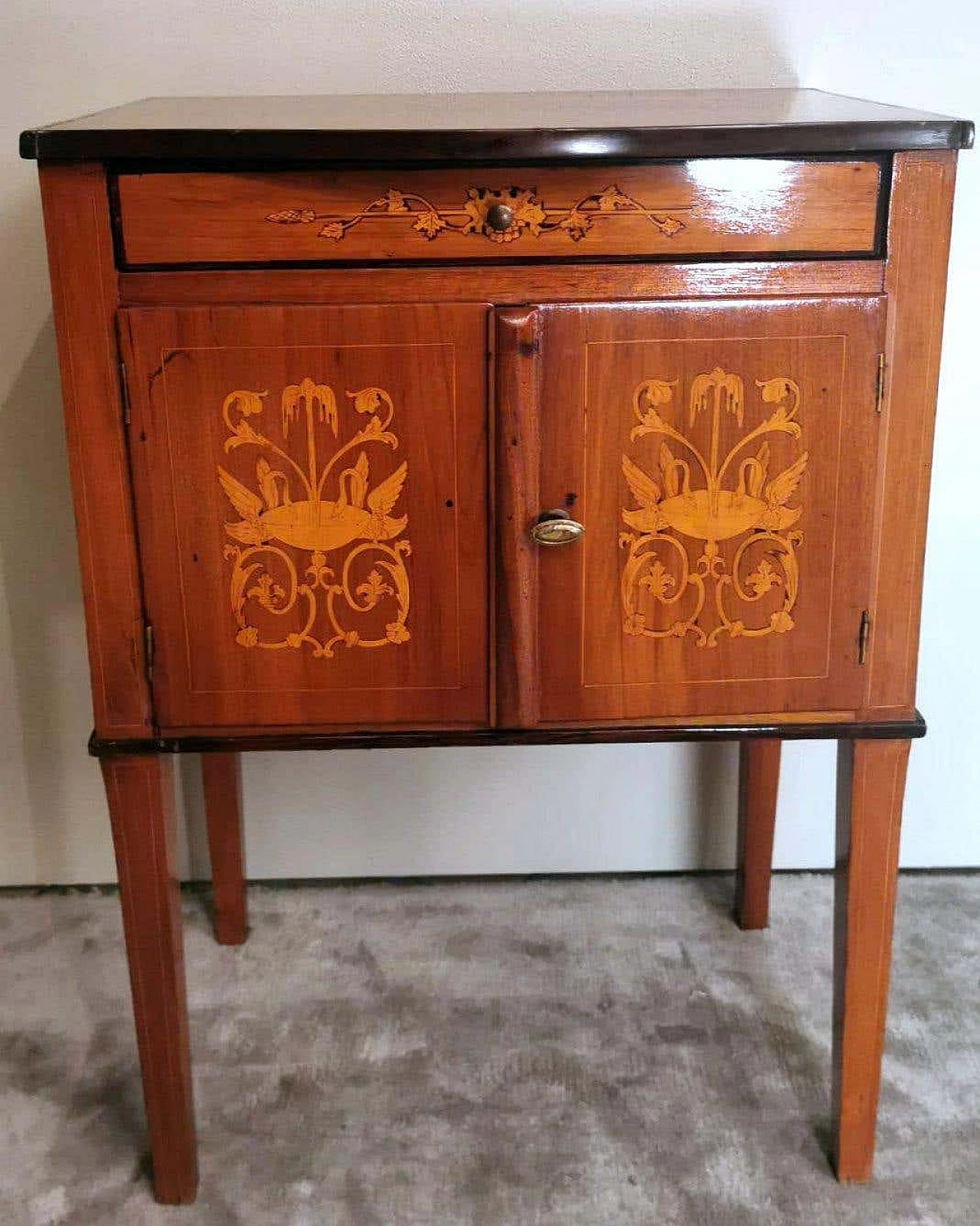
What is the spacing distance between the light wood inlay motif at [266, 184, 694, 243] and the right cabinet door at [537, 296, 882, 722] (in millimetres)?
69

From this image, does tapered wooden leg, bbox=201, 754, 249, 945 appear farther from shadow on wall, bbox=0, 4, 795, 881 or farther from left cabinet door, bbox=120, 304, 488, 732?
left cabinet door, bbox=120, 304, 488, 732

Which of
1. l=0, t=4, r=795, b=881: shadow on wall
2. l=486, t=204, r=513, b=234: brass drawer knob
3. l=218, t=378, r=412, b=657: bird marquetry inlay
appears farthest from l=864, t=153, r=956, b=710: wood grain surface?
l=0, t=4, r=795, b=881: shadow on wall

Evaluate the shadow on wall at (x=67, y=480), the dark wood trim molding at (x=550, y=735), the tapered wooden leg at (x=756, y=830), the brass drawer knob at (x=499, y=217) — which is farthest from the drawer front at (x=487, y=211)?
the tapered wooden leg at (x=756, y=830)

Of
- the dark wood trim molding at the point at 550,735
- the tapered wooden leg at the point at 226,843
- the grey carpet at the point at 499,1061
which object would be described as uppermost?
the dark wood trim molding at the point at 550,735

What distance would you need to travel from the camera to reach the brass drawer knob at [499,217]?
1024 mm

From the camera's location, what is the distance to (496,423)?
3.49 feet

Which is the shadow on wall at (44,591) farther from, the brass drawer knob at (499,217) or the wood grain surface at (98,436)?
the brass drawer knob at (499,217)

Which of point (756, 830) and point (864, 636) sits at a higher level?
point (864, 636)

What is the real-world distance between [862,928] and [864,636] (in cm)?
30

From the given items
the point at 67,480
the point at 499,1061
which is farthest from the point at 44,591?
the point at 499,1061

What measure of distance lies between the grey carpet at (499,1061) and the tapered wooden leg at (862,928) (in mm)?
71

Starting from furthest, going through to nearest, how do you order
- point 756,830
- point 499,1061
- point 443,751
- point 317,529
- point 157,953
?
point 443,751 → point 756,830 → point 499,1061 → point 157,953 → point 317,529

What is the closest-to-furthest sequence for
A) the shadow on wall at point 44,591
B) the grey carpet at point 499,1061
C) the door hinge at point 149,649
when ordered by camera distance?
the door hinge at point 149,649 < the grey carpet at point 499,1061 < the shadow on wall at point 44,591

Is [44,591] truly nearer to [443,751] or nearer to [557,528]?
[443,751]
